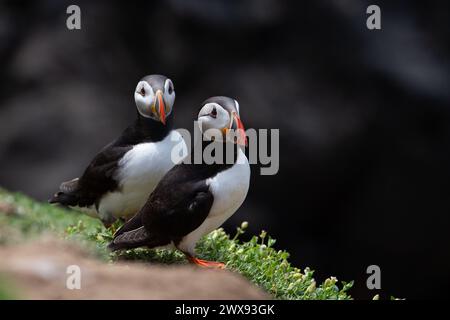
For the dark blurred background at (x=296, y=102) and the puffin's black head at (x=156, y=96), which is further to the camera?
the dark blurred background at (x=296, y=102)

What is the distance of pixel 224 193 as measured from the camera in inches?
192

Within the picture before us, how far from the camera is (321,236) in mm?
9898

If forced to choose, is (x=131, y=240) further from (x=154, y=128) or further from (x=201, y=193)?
(x=154, y=128)

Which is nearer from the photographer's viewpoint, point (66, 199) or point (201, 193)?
point (201, 193)

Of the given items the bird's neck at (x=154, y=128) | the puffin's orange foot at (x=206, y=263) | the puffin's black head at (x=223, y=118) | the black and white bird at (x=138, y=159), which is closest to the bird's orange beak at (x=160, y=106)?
the black and white bird at (x=138, y=159)

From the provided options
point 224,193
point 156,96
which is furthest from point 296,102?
point 224,193

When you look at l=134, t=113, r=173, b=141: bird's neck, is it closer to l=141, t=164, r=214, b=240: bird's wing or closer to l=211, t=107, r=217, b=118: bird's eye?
l=141, t=164, r=214, b=240: bird's wing

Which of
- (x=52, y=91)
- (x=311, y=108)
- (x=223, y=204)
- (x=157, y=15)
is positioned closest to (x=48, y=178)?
(x=52, y=91)

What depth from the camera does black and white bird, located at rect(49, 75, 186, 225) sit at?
555cm

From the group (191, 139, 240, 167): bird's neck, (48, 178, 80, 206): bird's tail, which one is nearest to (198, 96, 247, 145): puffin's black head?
(191, 139, 240, 167): bird's neck

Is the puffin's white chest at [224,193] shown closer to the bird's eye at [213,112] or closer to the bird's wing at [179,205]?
the bird's wing at [179,205]

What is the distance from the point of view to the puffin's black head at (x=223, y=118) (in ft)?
15.7

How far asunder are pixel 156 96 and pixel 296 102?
17.1 feet
